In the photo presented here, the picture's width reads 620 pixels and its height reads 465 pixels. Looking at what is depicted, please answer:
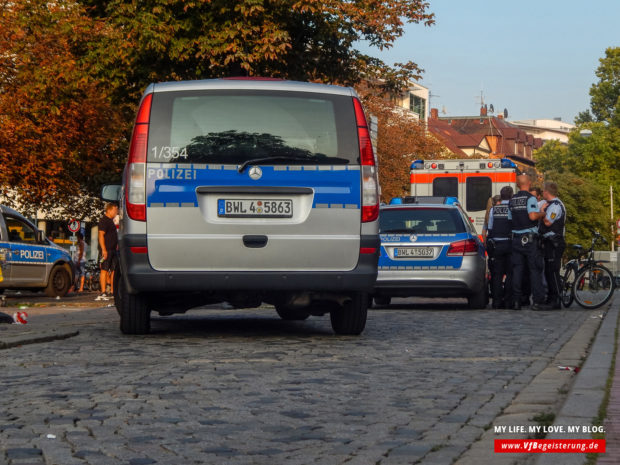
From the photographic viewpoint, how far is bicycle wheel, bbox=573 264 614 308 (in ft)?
59.1

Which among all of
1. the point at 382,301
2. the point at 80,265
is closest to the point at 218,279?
the point at 382,301

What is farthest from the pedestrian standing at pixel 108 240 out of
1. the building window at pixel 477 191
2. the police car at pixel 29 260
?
the building window at pixel 477 191

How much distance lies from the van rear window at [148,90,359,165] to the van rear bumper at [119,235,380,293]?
0.86 meters

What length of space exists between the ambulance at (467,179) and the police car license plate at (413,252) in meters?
9.24

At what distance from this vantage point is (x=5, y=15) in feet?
85.7

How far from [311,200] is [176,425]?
4267mm

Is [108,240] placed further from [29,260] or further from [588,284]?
[588,284]

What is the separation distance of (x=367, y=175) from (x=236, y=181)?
1.14 meters

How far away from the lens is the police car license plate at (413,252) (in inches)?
659

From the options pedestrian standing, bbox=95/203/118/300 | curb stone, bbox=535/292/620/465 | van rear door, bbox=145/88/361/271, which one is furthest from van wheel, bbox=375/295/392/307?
van rear door, bbox=145/88/361/271

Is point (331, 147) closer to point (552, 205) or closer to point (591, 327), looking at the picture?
point (591, 327)

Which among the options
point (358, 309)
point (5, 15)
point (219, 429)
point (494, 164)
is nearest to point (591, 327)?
point (358, 309)

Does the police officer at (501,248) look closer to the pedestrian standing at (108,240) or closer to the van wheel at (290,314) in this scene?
the van wheel at (290,314)

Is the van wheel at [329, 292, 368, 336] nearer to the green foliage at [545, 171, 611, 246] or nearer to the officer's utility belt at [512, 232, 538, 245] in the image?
the officer's utility belt at [512, 232, 538, 245]
